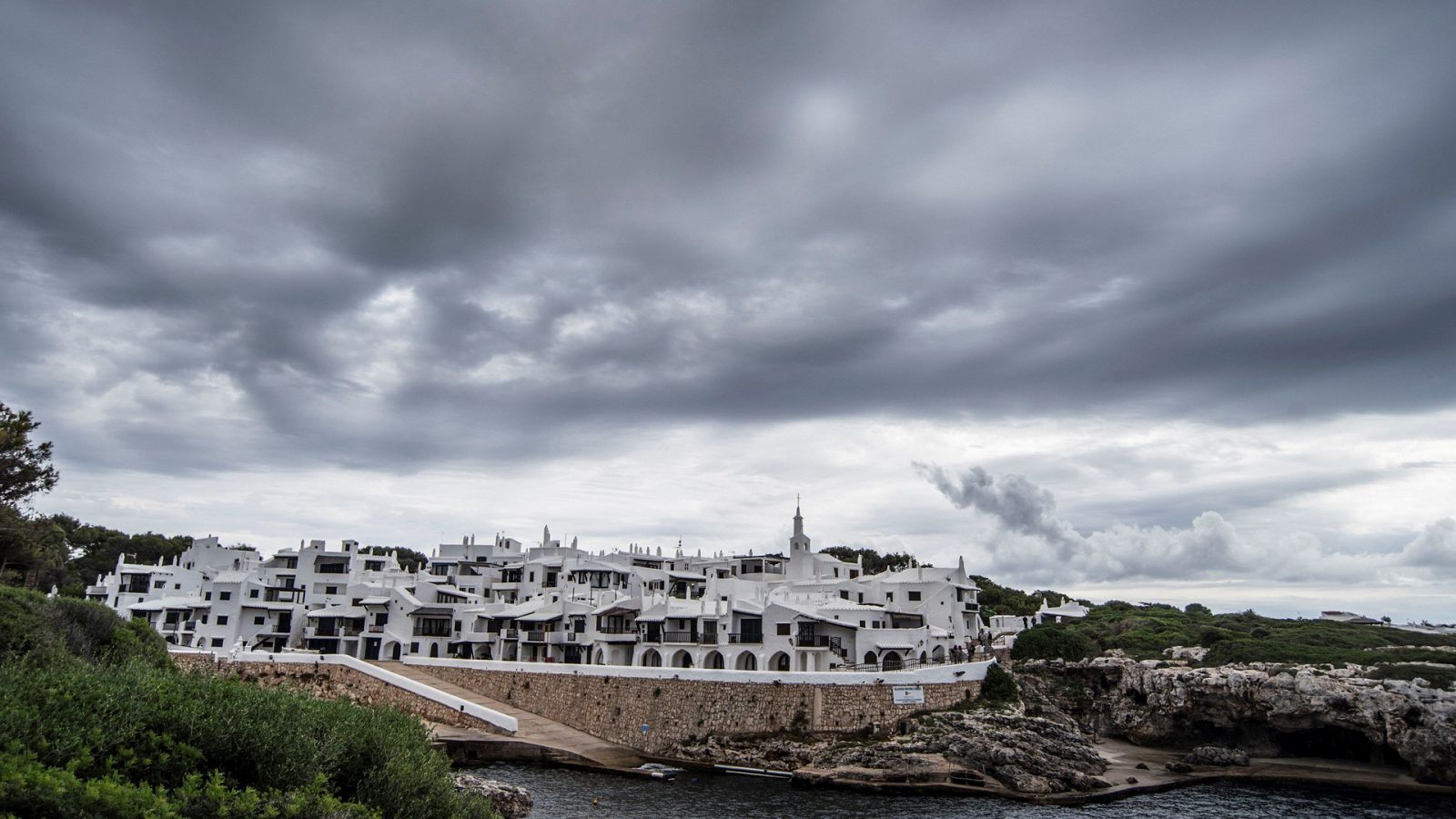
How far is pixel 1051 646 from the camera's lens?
6925cm

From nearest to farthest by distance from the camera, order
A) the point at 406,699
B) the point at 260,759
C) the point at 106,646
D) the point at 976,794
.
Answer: the point at 260,759
the point at 106,646
the point at 976,794
the point at 406,699

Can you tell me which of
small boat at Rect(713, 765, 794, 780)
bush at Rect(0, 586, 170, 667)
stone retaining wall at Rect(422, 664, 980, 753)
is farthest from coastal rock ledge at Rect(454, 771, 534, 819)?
stone retaining wall at Rect(422, 664, 980, 753)

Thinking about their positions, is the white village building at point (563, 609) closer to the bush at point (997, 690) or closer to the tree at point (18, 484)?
the bush at point (997, 690)

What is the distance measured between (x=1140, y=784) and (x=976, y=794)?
11045 mm

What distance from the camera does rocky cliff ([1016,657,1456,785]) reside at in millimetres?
48062

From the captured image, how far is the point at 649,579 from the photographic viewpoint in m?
88.0

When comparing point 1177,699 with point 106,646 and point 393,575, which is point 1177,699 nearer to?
point 106,646

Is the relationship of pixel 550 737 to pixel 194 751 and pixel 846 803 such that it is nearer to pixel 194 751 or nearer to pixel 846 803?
pixel 846 803

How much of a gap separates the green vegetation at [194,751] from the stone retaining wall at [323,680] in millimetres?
33938

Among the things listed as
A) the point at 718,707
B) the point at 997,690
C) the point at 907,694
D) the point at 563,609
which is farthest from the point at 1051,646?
the point at 563,609

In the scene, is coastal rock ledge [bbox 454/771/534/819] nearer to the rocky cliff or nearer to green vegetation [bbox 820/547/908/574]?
the rocky cliff

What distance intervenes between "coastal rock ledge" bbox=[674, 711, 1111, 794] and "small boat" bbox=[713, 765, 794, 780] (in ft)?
1.92

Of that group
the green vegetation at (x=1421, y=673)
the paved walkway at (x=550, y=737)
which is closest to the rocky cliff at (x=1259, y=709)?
the green vegetation at (x=1421, y=673)

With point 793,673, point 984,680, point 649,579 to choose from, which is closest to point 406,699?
A: point 793,673
